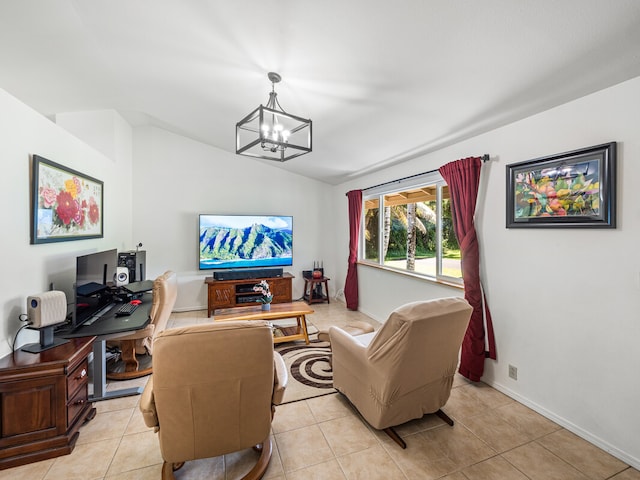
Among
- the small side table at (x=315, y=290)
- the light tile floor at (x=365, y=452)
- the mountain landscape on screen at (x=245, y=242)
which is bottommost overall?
the light tile floor at (x=365, y=452)

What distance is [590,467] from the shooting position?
1.75m

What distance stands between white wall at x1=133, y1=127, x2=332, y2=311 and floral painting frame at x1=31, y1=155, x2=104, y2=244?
143 centimetres

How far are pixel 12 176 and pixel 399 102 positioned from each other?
299 centimetres

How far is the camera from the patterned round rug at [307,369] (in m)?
2.56

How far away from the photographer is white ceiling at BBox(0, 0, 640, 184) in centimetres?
155

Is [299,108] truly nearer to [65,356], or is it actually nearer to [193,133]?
[193,133]

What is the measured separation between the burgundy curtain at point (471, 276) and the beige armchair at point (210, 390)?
191 centimetres

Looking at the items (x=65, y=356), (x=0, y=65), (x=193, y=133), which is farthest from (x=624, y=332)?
(x=193, y=133)

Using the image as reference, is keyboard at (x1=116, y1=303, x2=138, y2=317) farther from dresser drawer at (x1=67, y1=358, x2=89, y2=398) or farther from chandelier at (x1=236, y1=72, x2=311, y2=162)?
chandelier at (x1=236, y1=72, x2=311, y2=162)

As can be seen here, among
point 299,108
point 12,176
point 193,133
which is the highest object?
point 193,133

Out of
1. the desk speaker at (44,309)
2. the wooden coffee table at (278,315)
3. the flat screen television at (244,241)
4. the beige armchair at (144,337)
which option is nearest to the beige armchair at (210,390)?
the desk speaker at (44,309)

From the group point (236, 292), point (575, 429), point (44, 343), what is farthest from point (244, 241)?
point (575, 429)

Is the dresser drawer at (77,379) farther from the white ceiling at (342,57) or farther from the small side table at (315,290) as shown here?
the small side table at (315,290)

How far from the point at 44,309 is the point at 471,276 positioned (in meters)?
3.35
